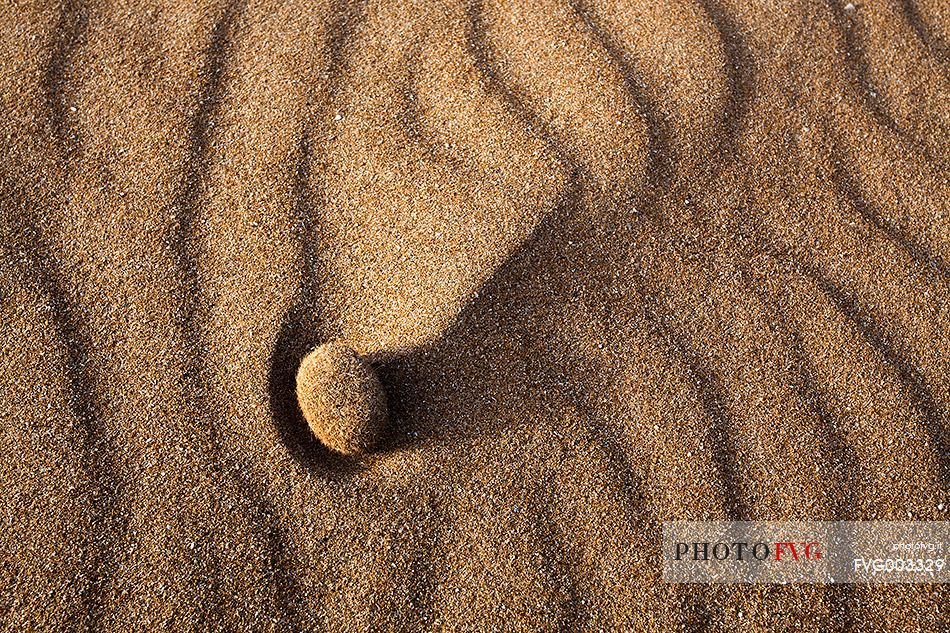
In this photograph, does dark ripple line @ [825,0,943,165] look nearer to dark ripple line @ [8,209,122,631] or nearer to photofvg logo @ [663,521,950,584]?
photofvg logo @ [663,521,950,584]

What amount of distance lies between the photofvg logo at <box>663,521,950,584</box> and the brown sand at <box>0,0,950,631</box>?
0.03 metres

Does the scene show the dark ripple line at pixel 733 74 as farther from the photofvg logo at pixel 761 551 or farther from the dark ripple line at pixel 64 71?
the dark ripple line at pixel 64 71

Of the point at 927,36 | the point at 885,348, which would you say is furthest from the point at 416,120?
the point at 927,36

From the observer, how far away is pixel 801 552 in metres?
1.50

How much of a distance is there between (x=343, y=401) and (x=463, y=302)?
33 centimetres

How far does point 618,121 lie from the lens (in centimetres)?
183

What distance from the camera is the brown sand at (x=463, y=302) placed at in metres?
1.46

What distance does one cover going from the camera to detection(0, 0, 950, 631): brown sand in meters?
1.46

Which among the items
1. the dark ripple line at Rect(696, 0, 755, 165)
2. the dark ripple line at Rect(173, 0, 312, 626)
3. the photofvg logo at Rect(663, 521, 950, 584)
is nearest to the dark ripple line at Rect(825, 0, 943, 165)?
the dark ripple line at Rect(696, 0, 755, 165)

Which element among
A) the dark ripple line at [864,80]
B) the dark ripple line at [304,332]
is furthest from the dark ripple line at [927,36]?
the dark ripple line at [304,332]

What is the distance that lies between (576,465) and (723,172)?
79cm

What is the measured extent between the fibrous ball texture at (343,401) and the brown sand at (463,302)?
6 centimetres

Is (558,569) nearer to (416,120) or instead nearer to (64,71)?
(416,120)

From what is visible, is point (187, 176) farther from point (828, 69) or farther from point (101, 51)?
point (828, 69)
